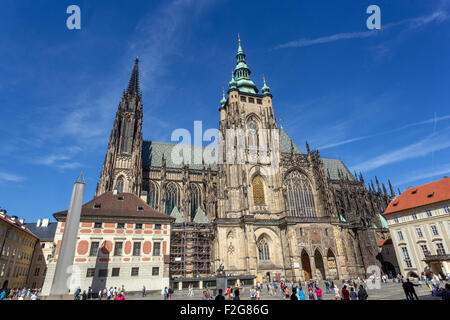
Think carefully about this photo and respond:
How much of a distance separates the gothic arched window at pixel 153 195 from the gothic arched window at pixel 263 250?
68.3ft

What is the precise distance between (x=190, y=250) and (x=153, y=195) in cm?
1488

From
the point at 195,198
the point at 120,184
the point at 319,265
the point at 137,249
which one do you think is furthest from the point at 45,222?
the point at 319,265

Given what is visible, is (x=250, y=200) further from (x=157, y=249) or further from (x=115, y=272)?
(x=115, y=272)

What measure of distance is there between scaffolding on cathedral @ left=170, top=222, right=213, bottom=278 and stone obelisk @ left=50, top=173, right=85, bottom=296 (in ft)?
68.9

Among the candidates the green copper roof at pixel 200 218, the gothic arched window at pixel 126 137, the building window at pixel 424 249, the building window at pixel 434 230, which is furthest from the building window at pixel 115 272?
the building window at pixel 434 230

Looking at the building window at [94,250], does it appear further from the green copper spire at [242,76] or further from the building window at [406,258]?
the building window at [406,258]

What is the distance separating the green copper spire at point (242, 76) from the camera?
2077 inches

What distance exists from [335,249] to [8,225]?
44.6 metres

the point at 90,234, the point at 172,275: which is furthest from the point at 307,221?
the point at 90,234

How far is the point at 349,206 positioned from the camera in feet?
174

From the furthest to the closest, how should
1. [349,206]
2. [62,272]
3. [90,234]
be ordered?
[349,206], [90,234], [62,272]

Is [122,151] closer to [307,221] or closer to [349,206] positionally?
[307,221]

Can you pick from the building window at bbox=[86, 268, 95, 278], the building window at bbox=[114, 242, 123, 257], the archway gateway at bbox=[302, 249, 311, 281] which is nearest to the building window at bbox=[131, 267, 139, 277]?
the building window at bbox=[114, 242, 123, 257]

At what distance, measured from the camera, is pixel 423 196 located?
3625 cm
